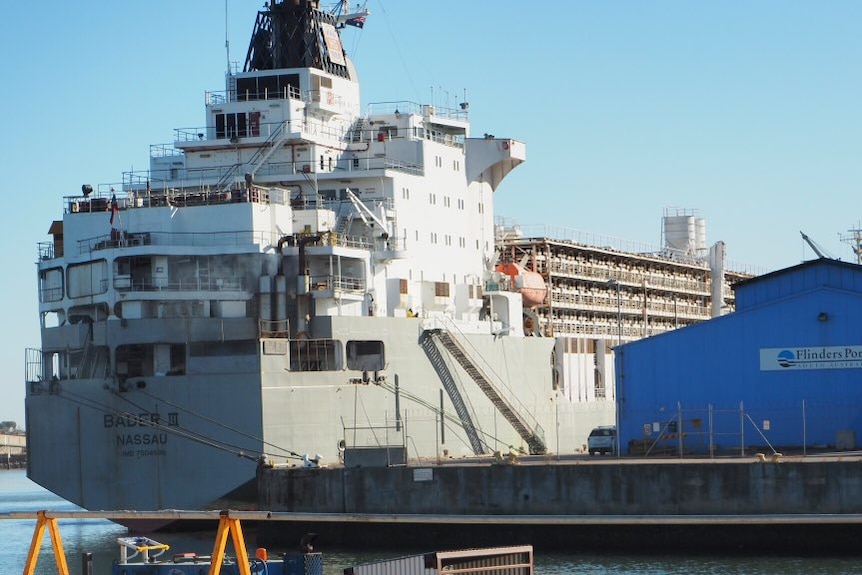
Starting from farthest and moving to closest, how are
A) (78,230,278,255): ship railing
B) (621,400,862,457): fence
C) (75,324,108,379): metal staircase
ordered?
(75,324,108,379): metal staircase < (78,230,278,255): ship railing < (621,400,862,457): fence

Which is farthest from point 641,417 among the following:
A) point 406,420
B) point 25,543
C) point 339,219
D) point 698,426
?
point 25,543

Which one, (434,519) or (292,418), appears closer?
(434,519)

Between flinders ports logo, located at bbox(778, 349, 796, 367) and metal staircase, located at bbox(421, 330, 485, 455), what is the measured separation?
12156 millimetres

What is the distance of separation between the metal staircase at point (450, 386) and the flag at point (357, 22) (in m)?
15.8

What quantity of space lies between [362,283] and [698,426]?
453 inches

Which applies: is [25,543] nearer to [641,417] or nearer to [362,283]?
[362,283]

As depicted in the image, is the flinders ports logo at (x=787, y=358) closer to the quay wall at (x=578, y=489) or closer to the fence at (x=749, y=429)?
the fence at (x=749, y=429)

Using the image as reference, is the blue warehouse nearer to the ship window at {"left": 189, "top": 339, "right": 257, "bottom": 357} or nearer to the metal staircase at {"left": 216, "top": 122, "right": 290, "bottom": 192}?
the ship window at {"left": 189, "top": 339, "right": 257, "bottom": 357}

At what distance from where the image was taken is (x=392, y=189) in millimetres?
52594

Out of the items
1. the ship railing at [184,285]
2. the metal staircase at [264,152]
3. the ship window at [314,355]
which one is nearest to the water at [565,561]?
the ship window at [314,355]

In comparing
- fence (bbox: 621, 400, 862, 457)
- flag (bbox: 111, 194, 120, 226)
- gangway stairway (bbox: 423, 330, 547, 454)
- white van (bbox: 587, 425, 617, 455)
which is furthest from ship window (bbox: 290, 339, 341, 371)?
fence (bbox: 621, 400, 862, 457)

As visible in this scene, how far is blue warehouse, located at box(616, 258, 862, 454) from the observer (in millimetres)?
43219

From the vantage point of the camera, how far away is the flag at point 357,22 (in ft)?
200

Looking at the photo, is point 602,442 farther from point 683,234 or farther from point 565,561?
point 683,234
